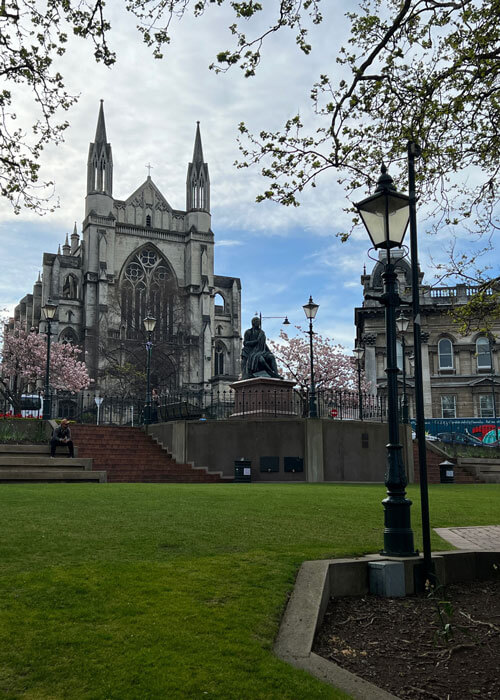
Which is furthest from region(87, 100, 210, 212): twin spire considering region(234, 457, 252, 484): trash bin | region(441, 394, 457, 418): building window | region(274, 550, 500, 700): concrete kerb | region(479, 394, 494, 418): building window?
region(274, 550, 500, 700): concrete kerb

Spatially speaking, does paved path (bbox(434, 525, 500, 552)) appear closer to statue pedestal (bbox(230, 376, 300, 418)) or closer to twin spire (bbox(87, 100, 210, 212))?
statue pedestal (bbox(230, 376, 300, 418))

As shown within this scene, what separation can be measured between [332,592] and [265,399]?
17371 millimetres

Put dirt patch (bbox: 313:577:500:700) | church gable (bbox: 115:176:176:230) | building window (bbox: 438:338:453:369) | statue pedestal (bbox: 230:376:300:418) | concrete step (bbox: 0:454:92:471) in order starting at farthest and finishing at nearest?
church gable (bbox: 115:176:176:230) → building window (bbox: 438:338:453:369) → statue pedestal (bbox: 230:376:300:418) → concrete step (bbox: 0:454:92:471) → dirt patch (bbox: 313:577:500:700)

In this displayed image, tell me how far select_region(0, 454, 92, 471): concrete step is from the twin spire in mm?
62363

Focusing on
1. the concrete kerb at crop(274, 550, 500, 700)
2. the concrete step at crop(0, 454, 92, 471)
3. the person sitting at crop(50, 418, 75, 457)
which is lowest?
the concrete kerb at crop(274, 550, 500, 700)

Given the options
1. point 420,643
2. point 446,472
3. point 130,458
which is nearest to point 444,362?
point 446,472

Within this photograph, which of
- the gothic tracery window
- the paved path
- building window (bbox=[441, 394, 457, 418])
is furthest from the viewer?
the gothic tracery window

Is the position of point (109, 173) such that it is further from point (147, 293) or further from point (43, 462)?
point (43, 462)

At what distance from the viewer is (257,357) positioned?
24.9 m

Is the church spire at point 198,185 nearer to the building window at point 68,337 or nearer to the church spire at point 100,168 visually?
the church spire at point 100,168

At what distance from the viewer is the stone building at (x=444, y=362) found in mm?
52188

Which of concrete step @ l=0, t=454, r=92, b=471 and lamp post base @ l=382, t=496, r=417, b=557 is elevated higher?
concrete step @ l=0, t=454, r=92, b=471

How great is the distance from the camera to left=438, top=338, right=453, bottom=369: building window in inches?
2116

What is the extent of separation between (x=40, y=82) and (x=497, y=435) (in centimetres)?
3828
